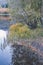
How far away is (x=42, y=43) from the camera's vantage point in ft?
44.5

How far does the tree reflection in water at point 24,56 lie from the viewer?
1042cm

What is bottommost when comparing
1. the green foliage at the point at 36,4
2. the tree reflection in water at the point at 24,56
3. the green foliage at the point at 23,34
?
the tree reflection in water at the point at 24,56

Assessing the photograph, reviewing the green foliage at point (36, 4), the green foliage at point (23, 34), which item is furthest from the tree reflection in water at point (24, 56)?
the green foliage at point (36, 4)

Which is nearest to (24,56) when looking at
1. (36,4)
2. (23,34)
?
(23,34)

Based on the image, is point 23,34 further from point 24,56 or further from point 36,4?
point 24,56

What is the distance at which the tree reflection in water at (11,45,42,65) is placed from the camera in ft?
34.2

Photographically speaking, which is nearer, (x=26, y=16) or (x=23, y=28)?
(x=23, y=28)

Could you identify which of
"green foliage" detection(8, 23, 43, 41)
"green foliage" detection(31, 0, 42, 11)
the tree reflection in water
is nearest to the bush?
"green foliage" detection(8, 23, 43, 41)

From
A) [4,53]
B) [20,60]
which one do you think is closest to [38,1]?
[4,53]

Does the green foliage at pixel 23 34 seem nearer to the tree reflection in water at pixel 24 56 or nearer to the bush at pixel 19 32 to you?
the bush at pixel 19 32

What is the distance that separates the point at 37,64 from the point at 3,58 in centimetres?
172

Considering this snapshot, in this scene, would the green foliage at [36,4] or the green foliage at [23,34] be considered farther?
the green foliage at [36,4]

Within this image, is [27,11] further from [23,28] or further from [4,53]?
[4,53]

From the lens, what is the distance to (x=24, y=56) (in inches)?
454
